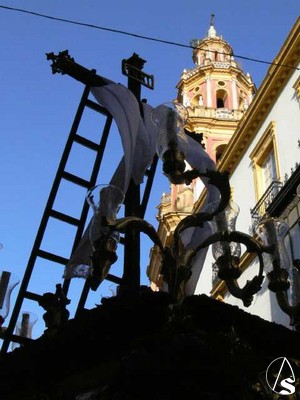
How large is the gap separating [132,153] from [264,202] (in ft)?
34.9

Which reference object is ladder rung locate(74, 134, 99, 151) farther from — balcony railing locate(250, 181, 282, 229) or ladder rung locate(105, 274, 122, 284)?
balcony railing locate(250, 181, 282, 229)

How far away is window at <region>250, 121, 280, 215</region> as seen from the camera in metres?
16.5

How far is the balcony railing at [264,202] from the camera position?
52.7 ft

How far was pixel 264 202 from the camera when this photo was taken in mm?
16625

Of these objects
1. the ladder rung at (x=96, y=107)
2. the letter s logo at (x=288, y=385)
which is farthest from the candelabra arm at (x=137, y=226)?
the ladder rung at (x=96, y=107)

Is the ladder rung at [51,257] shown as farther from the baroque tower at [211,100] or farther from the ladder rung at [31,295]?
the baroque tower at [211,100]

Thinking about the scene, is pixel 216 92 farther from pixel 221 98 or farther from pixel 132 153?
pixel 132 153

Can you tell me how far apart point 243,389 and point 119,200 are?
1.94 metres

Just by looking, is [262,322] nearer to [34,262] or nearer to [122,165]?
[122,165]

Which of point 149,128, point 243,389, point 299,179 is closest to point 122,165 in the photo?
point 149,128

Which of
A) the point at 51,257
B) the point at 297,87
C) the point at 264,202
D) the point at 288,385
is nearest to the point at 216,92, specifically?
the point at 297,87

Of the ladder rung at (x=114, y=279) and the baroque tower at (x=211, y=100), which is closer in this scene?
the ladder rung at (x=114, y=279)

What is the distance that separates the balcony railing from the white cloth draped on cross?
9.14m

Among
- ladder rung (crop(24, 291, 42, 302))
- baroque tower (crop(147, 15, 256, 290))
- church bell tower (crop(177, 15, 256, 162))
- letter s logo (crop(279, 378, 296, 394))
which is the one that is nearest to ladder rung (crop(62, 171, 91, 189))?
ladder rung (crop(24, 291, 42, 302))
